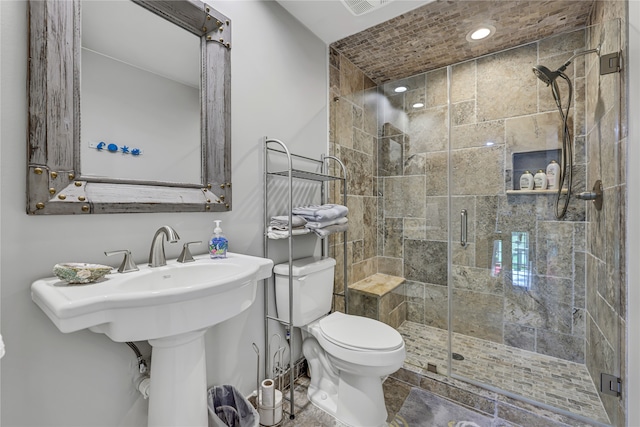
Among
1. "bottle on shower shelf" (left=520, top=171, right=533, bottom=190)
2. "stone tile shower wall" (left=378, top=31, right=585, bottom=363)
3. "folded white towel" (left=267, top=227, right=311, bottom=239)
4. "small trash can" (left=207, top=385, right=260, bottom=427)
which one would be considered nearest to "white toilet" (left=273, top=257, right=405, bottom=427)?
"folded white towel" (left=267, top=227, right=311, bottom=239)

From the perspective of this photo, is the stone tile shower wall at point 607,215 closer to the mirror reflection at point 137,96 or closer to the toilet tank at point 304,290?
the toilet tank at point 304,290

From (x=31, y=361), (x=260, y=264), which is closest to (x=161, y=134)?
(x=260, y=264)

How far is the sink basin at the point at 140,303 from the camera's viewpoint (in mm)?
669

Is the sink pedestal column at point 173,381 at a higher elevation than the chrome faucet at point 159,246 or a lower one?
lower

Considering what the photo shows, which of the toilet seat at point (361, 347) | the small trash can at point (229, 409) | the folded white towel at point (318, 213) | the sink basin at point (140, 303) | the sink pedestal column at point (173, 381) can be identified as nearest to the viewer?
the sink basin at point (140, 303)

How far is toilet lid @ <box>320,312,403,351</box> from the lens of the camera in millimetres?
1324

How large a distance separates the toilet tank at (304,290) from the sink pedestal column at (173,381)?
616 millimetres

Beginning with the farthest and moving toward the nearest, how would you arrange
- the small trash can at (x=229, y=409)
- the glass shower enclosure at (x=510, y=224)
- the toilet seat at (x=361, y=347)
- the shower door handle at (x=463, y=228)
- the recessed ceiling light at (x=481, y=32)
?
the shower door handle at (x=463, y=228) < the recessed ceiling light at (x=481, y=32) < the glass shower enclosure at (x=510, y=224) < the toilet seat at (x=361, y=347) < the small trash can at (x=229, y=409)

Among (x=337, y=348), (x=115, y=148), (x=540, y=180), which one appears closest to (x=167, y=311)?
(x=115, y=148)

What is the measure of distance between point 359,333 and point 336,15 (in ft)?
6.20

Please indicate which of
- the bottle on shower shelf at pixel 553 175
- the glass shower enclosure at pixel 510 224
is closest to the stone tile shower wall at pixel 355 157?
the glass shower enclosure at pixel 510 224

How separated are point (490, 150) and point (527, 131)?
0.79ft

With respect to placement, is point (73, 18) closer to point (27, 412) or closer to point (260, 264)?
point (260, 264)

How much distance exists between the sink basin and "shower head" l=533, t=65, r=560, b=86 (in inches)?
86.2
